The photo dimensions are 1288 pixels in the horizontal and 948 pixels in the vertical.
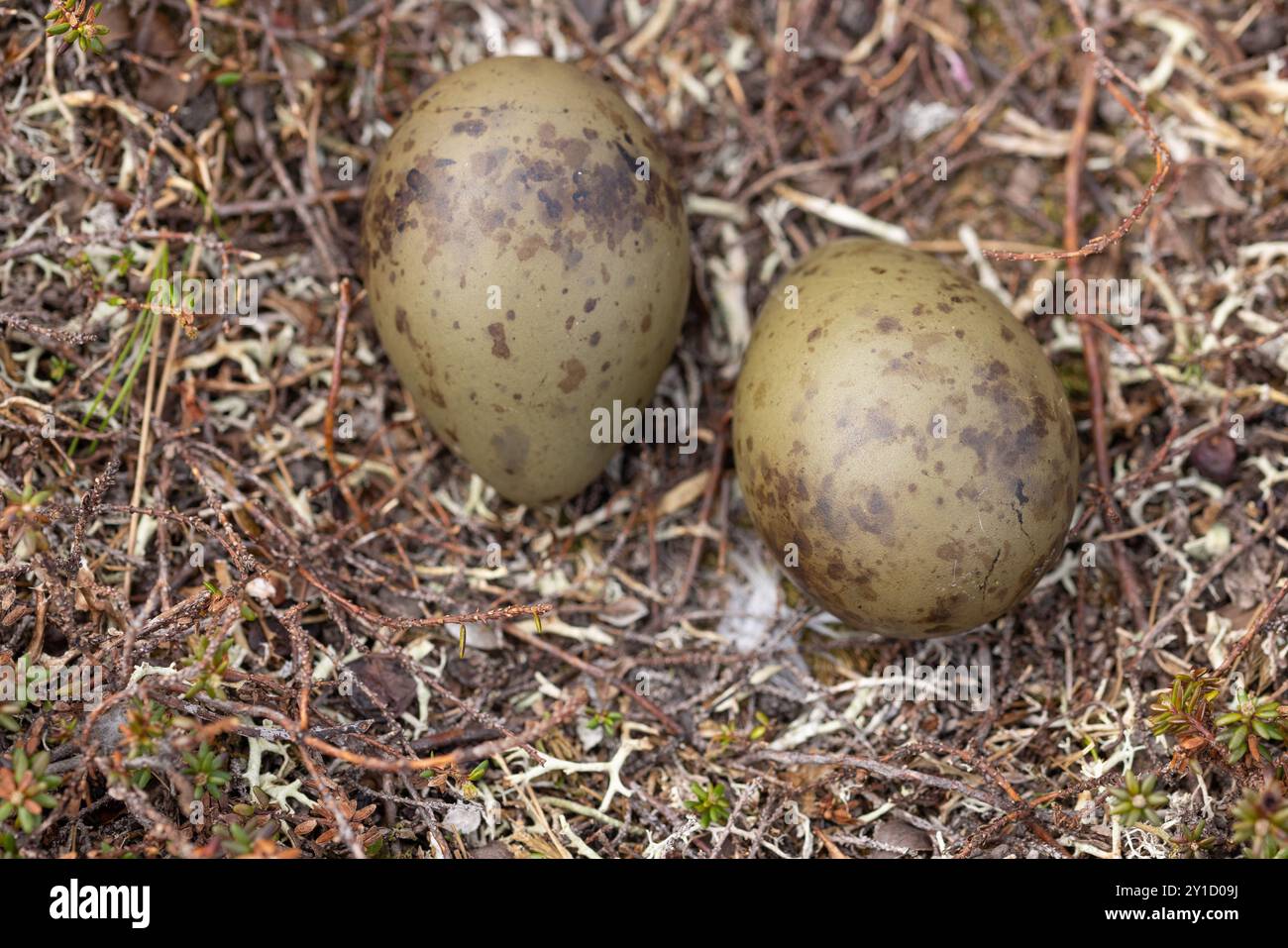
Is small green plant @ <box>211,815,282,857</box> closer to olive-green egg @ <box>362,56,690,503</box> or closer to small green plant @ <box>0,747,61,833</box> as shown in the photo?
small green plant @ <box>0,747,61,833</box>

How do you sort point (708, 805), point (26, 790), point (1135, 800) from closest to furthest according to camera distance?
1. point (26, 790)
2. point (1135, 800)
3. point (708, 805)

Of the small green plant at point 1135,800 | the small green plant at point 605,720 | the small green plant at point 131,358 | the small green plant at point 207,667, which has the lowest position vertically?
the small green plant at point 605,720

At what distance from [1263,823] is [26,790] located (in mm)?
1725

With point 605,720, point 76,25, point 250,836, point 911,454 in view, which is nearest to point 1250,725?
point 911,454

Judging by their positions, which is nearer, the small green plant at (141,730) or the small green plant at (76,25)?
the small green plant at (141,730)

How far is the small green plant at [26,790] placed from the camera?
1383 mm

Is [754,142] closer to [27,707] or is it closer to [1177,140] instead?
[1177,140]

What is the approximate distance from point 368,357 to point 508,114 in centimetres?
60

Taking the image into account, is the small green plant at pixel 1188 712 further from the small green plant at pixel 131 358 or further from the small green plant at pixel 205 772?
the small green plant at pixel 131 358

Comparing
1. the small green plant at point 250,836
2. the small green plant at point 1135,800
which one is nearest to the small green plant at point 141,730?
the small green plant at point 250,836

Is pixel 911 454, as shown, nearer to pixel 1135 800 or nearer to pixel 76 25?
pixel 1135 800

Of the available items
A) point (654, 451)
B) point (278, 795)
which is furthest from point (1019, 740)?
point (278, 795)

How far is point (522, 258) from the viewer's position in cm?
167

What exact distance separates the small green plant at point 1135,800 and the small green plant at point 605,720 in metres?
0.82
